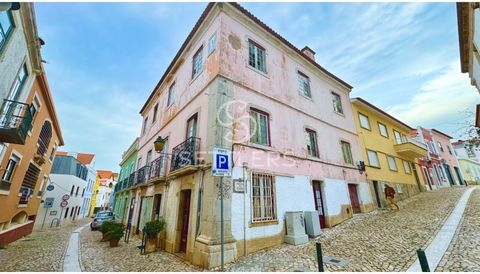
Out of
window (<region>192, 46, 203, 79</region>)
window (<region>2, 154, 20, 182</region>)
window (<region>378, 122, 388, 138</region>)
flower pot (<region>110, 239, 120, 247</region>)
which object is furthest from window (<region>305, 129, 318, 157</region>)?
window (<region>2, 154, 20, 182</region>)

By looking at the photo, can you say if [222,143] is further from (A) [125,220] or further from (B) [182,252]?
(A) [125,220]

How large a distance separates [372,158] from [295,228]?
1026 cm

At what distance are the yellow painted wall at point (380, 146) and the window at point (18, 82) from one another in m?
18.6

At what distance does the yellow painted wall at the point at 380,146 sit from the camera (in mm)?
13914

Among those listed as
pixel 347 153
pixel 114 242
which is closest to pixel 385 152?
pixel 347 153

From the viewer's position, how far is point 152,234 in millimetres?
7945

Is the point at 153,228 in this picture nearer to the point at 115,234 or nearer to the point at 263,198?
the point at 115,234

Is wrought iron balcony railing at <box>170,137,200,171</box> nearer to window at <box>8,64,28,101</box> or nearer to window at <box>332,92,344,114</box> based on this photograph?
window at <box>8,64,28,101</box>

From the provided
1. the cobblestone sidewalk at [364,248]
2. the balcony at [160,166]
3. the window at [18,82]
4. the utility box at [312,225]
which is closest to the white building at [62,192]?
the window at [18,82]

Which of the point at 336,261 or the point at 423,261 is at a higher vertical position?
the point at 423,261

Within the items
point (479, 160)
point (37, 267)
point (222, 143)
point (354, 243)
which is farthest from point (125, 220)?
point (479, 160)

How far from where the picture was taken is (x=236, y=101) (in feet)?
25.8

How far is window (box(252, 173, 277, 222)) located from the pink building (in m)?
0.03

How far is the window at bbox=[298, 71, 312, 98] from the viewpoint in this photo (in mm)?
11312
